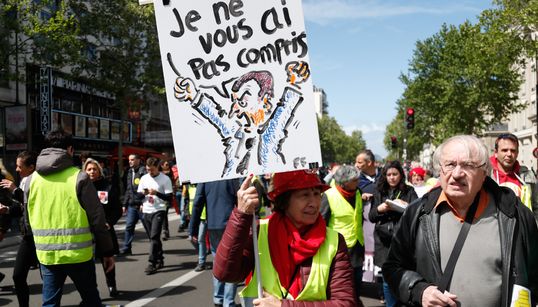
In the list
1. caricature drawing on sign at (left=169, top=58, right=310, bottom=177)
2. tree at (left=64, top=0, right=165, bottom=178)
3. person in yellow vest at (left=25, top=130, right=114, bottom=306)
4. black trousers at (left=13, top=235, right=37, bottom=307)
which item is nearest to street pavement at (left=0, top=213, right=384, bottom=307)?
black trousers at (left=13, top=235, right=37, bottom=307)

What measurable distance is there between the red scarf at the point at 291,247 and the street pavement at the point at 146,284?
4.31 m

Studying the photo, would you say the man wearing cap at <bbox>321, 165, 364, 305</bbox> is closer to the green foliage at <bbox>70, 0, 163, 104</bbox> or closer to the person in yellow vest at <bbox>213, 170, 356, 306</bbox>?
the person in yellow vest at <bbox>213, 170, 356, 306</bbox>

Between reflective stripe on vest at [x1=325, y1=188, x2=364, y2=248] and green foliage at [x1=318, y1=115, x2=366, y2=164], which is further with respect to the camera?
green foliage at [x1=318, y1=115, x2=366, y2=164]

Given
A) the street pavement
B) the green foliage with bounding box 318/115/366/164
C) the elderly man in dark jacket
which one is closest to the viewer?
the elderly man in dark jacket

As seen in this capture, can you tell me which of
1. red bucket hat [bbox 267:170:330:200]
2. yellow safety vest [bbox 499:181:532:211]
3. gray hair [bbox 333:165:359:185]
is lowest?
yellow safety vest [bbox 499:181:532:211]

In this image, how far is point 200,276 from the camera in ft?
27.6

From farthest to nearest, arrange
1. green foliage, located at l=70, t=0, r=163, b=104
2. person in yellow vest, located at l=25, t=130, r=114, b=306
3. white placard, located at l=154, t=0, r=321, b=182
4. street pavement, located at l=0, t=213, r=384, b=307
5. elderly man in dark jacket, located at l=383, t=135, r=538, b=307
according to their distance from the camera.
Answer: green foliage, located at l=70, t=0, r=163, b=104, street pavement, located at l=0, t=213, r=384, b=307, person in yellow vest, located at l=25, t=130, r=114, b=306, white placard, located at l=154, t=0, r=321, b=182, elderly man in dark jacket, located at l=383, t=135, r=538, b=307

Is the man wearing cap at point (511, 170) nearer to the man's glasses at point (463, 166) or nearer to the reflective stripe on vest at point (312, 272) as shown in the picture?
the man's glasses at point (463, 166)

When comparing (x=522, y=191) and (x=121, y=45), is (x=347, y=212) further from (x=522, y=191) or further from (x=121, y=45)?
(x=121, y=45)

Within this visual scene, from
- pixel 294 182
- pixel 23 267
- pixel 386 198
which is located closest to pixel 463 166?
pixel 294 182

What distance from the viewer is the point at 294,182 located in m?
2.81

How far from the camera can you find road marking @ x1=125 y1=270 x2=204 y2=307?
672cm

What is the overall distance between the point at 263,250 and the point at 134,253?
863 centimetres

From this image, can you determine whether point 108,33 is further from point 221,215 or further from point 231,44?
Answer: point 231,44
